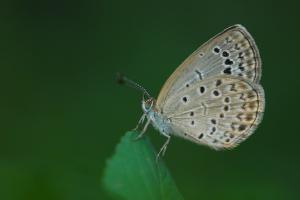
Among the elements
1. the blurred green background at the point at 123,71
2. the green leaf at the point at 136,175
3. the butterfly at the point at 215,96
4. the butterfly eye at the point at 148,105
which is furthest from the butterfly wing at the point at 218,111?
the green leaf at the point at 136,175

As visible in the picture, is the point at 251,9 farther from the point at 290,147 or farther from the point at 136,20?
the point at 290,147

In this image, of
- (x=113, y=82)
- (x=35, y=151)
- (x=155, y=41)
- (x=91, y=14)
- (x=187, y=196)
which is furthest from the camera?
(x=91, y=14)

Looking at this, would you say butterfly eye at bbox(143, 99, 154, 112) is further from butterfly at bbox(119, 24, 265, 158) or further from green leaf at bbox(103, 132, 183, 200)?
green leaf at bbox(103, 132, 183, 200)

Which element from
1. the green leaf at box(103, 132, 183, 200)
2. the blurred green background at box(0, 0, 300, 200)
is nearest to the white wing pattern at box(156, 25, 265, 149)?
the blurred green background at box(0, 0, 300, 200)

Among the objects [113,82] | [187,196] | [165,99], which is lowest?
[187,196]

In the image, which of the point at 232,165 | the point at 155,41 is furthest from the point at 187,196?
the point at 155,41

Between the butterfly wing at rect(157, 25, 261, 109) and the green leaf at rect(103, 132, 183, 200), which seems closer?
the green leaf at rect(103, 132, 183, 200)

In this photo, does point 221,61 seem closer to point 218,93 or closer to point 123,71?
point 218,93

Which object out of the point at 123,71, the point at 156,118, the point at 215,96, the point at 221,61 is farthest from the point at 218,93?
the point at 123,71
